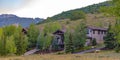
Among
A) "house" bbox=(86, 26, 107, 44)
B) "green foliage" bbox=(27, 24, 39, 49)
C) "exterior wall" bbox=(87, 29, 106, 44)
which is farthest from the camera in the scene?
"exterior wall" bbox=(87, 29, 106, 44)

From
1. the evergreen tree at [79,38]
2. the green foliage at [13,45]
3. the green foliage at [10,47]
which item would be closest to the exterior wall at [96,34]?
the evergreen tree at [79,38]

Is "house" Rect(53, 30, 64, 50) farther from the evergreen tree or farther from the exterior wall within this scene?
the evergreen tree

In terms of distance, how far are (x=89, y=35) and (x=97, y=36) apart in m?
3.71

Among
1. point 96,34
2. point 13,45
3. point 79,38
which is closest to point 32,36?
point 79,38

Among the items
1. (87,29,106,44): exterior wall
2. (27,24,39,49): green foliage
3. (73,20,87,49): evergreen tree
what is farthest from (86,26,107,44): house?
(27,24,39,49): green foliage

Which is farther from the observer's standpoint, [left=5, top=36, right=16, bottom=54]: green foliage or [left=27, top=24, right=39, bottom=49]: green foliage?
[left=27, top=24, right=39, bottom=49]: green foliage

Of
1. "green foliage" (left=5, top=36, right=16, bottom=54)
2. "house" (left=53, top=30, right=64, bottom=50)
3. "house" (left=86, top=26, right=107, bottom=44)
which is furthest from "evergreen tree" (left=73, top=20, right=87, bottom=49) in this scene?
"house" (left=86, top=26, right=107, bottom=44)

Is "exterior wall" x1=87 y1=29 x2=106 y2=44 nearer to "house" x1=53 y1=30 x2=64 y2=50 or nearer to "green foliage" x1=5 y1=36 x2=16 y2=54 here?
"house" x1=53 y1=30 x2=64 y2=50

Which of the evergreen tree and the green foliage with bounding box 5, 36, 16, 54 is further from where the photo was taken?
the evergreen tree

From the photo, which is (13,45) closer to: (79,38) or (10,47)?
(10,47)

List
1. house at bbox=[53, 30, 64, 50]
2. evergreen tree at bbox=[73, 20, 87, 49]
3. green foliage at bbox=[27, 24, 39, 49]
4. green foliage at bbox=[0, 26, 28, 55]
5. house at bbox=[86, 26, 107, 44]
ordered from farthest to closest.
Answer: house at bbox=[86, 26, 107, 44] → house at bbox=[53, 30, 64, 50] → green foliage at bbox=[27, 24, 39, 49] → evergreen tree at bbox=[73, 20, 87, 49] → green foliage at bbox=[0, 26, 28, 55]

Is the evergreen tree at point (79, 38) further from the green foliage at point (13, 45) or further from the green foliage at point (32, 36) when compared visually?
the green foliage at point (32, 36)

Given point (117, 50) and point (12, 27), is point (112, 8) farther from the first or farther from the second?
point (12, 27)

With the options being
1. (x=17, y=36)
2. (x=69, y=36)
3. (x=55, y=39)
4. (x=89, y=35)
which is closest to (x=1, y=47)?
(x=17, y=36)
